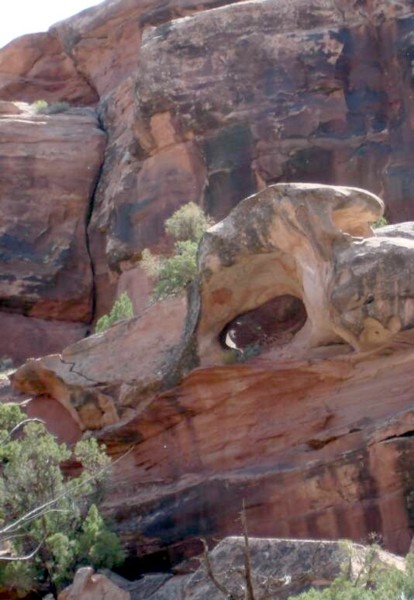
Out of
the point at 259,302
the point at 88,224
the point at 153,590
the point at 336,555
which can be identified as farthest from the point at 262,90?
the point at 336,555

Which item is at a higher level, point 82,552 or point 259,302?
point 259,302

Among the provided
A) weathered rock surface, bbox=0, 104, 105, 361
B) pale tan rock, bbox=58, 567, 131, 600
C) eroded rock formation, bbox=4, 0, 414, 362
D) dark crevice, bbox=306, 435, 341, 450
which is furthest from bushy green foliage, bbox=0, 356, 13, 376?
pale tan rock, bbox=58, 567, 131, 600

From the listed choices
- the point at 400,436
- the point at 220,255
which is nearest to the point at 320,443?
the point at 400,436

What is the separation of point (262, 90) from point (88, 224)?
5482 mm

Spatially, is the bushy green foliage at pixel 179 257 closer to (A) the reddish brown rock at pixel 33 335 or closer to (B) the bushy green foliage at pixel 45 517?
(A) the reddish brown rock at pixel 33 335

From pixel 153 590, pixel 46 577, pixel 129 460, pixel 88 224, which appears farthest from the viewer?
pixel 88 224

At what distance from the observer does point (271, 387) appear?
2017 centimetres

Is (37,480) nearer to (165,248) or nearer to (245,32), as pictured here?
(165,248)

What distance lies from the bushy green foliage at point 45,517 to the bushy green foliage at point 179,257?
4425mm

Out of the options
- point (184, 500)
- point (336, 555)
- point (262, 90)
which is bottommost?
point (184, 500)

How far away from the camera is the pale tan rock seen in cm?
1612

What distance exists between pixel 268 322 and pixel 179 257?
7.59ft

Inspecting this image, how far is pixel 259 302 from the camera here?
21781mm

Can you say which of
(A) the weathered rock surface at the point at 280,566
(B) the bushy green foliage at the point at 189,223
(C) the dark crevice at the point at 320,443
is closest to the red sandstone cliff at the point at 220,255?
(C) the dark crevice at the point at 320,443
